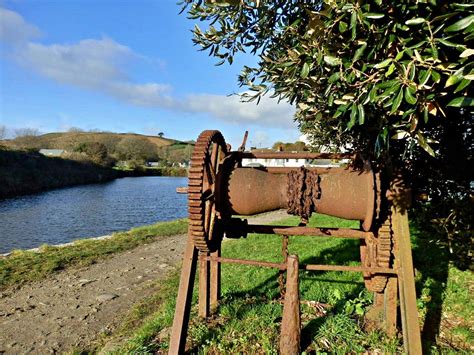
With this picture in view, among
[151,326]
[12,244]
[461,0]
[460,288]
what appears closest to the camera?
[461,0]

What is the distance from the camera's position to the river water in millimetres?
16778

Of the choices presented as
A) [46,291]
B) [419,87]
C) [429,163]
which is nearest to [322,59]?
[419,87]

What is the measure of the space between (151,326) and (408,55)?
423cm

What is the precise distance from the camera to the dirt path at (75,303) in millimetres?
4902

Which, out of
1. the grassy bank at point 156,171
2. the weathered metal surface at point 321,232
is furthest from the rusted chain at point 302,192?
the grassy bank at point 156,171

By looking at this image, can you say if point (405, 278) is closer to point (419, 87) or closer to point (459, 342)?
point (459, 342)

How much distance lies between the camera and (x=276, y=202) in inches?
139

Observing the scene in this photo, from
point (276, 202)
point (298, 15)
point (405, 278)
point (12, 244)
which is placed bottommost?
point (12, 244)

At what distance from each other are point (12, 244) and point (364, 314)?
15853mm

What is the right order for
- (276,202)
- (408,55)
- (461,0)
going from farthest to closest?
(276,202)
(408,55)
(461,0)

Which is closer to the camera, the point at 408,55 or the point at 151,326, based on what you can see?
the point at 408,55

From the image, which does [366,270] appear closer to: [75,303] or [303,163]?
[75,303]

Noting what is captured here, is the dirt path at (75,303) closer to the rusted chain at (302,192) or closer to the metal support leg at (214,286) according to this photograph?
the metal support leg at (214,286)

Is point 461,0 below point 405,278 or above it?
above
